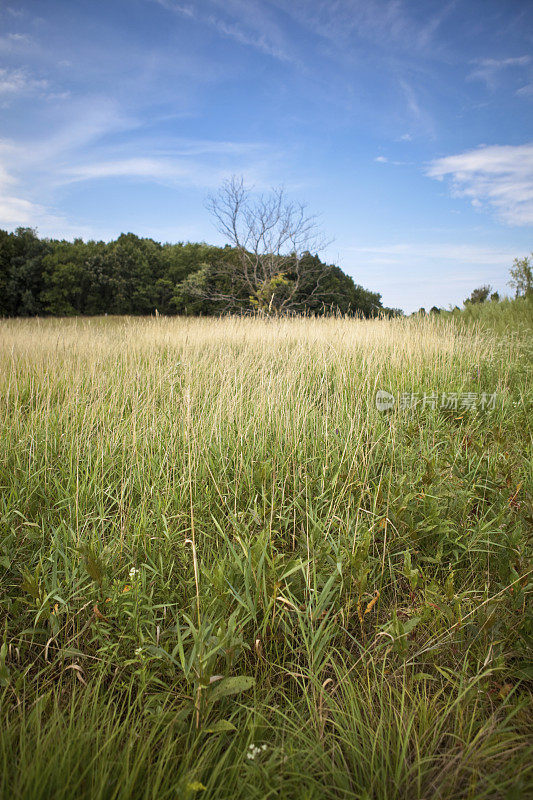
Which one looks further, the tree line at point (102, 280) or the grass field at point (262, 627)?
the tree line at point (102, 280)

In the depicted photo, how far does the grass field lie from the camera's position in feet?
3.10

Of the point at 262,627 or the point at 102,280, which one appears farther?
the point at 102,280

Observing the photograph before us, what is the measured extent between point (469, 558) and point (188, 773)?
1518mm

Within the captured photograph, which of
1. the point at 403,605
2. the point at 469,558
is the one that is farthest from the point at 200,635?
the point at 469,558

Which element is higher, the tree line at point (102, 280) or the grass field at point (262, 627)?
the tree line at point (102, 280)

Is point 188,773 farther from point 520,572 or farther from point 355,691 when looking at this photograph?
point 520,572

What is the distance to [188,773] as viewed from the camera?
0.88 meters

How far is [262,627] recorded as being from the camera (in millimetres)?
1361

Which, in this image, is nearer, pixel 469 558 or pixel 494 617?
pixel 494 617

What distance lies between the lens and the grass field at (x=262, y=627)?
3.10 ft

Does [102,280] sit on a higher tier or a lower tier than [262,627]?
higher

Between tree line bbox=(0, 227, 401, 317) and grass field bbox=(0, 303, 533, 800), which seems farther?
tree line bbox=(0, 227, 401, 317)

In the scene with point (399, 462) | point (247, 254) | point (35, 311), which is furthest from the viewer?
point (35, 311)

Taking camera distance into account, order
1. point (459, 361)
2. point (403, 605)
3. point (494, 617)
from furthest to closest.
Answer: point (459, 361), point (403, 605), point (494, 617)
